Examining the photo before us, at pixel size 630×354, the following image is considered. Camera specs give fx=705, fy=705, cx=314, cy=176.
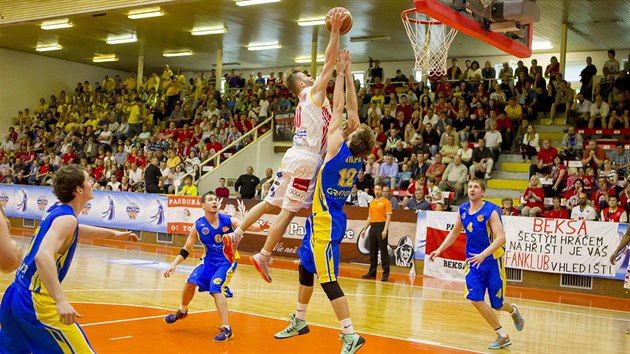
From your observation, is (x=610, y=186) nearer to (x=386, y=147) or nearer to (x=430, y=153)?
(x=430, y=153)

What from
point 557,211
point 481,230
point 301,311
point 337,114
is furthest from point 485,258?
point 557,211

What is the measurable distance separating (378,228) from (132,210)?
29.9 ft

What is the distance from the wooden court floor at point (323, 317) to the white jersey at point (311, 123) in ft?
7.49

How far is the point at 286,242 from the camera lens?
18469mm

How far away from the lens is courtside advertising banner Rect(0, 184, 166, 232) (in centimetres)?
2080

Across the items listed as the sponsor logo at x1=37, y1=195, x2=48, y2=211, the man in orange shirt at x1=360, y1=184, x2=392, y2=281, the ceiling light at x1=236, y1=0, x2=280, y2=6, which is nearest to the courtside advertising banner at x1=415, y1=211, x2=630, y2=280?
the man in orange shirt at x1=360, y1=184, x2=392, y2=281

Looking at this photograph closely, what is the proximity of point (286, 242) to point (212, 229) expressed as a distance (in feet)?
32.8

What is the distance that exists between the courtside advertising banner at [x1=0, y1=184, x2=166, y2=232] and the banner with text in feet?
2.34

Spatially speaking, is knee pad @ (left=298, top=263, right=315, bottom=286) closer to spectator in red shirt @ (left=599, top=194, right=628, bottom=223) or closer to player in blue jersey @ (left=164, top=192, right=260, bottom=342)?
player in blue jersey @ (left=164, top=192, right=260, bottom=342)

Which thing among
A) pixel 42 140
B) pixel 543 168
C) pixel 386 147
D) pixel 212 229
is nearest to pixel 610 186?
pixel 543 168

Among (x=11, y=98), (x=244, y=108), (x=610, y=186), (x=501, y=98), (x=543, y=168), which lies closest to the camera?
(x=610, y=186)

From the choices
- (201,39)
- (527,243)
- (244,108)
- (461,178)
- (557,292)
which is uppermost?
(201,39)

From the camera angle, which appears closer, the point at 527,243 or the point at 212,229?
the point at 212,229

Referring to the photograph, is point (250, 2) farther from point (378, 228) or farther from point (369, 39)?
point (378, 228)
